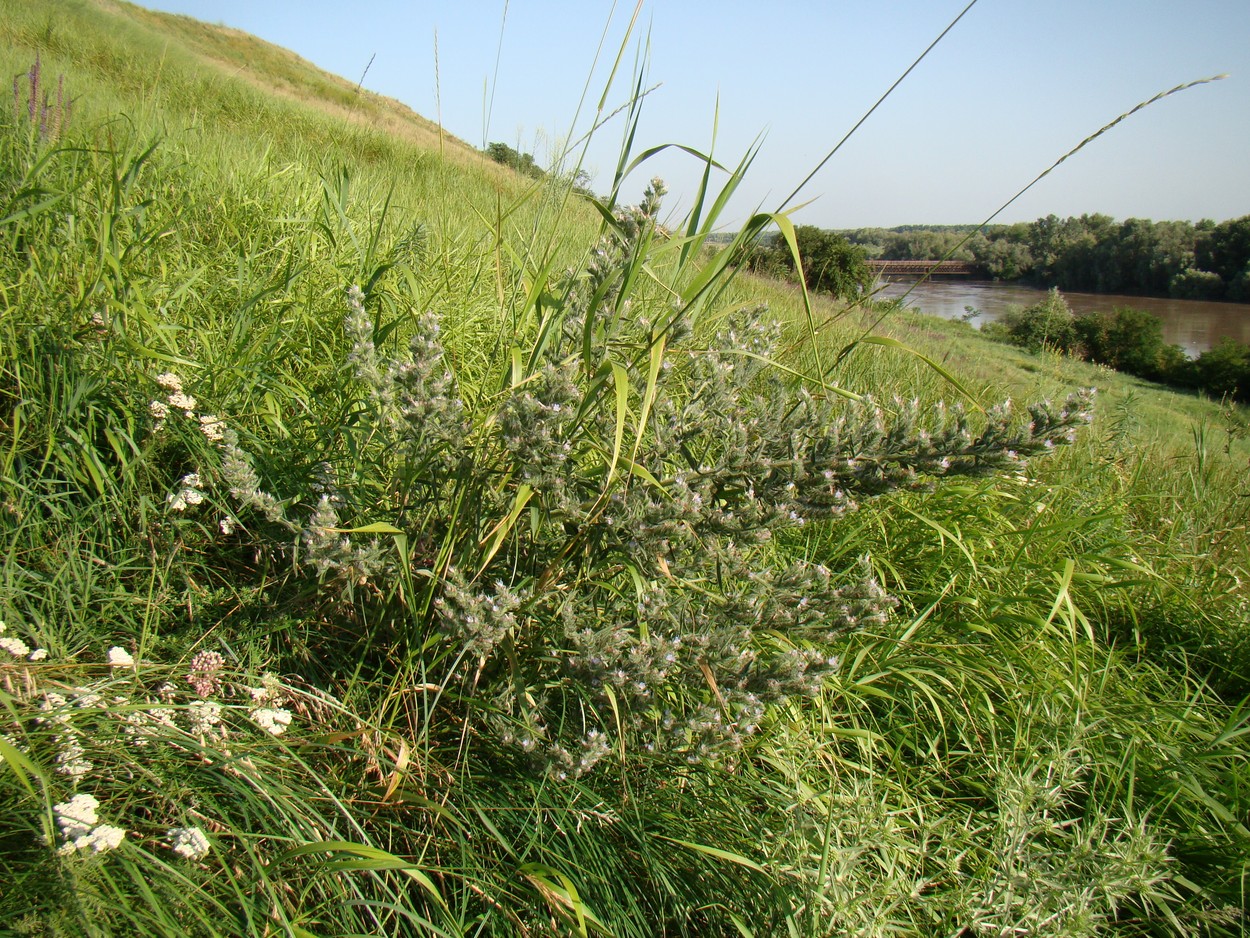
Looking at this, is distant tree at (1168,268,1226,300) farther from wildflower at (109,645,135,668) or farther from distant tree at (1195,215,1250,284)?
wildflower at (109,645,135,668)

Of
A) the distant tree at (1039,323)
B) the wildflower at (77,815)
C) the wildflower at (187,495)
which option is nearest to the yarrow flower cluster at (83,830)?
the wildflower at (77,815)

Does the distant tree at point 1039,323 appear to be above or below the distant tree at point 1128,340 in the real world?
below

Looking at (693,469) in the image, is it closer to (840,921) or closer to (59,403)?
(840,921)

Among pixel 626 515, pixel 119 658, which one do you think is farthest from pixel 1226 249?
pixel 119 658

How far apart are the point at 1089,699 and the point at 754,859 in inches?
50.3

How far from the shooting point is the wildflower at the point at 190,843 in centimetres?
107

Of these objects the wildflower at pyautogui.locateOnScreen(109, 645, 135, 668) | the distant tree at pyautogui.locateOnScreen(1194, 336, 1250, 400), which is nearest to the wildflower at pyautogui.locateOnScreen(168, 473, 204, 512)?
the wildflower at pyautogui.locateOnScreen(109, 645, 135, 668)

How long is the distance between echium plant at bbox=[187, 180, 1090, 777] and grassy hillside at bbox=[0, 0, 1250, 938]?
0.5 inches

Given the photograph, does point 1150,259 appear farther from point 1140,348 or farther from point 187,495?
point 187,495

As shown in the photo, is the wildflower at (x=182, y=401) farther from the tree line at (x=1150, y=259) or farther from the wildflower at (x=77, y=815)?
the tree line at (x=1150, y=259)

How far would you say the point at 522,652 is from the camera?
61.4 inches

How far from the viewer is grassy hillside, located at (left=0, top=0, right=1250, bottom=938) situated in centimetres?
123

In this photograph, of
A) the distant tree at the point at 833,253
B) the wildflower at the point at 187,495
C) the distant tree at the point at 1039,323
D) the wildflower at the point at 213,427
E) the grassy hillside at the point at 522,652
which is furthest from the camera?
the distant tree at the point at 1039,323

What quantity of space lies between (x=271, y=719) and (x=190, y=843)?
10.2 inches
